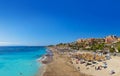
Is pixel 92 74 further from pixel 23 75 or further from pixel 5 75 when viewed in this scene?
pixel 5 75

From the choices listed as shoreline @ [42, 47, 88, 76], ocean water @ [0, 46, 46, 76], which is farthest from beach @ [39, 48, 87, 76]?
ocean water @ [0, 46, 46, 76]

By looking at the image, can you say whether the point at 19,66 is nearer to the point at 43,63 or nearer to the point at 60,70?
the point at 43,63

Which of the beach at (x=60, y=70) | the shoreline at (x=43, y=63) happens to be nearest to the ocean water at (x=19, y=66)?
the shoreline at (x=43, y=63)

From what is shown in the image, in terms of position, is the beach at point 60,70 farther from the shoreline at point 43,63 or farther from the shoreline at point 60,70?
the shoreline at point 43,63

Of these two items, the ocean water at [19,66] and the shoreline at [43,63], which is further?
the ocean water at [19,66]

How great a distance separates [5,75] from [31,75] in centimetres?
629

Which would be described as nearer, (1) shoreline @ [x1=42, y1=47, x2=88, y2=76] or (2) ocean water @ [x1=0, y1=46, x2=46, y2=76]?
(1) shoreline @ [x1=42, y1=47, x2=88, y2=76]

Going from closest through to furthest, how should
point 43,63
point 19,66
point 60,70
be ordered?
point 60,70
point 19,66
point 43,63

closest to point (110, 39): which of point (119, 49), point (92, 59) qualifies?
point (119, 49)

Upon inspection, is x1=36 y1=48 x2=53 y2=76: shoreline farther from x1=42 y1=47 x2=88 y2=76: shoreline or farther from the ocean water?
the ocean water

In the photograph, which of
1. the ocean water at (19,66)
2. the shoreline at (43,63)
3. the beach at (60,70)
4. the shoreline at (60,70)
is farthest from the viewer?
the ocean water at (19,66)

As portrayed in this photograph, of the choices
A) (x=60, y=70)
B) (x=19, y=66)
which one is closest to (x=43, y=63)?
(x=19, y=66)

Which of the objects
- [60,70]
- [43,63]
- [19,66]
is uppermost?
[43,63]

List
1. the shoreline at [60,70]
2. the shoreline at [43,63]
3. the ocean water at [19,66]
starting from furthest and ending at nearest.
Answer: the ocean water at [19,66] < the shoreline at [43,63] < the shoreline at [60,70]
